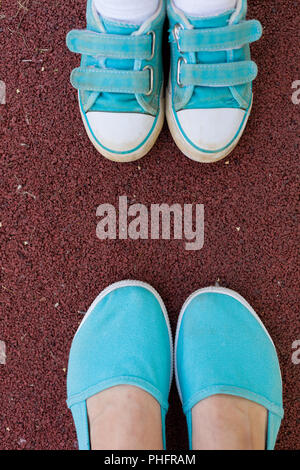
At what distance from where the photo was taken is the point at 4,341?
86 centimetres

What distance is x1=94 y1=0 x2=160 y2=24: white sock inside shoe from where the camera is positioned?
700mm

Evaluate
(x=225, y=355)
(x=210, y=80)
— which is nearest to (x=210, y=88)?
(x=210, y=80)

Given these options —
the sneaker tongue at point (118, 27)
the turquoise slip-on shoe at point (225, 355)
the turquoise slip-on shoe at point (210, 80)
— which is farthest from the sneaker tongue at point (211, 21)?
the turquoise slip-on shoe at point (225, 355)

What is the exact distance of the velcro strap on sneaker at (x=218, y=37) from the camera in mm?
720

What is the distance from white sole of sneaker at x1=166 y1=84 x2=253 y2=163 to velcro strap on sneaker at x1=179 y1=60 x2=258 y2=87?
0.23 ft

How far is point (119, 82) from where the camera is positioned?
0.74 m

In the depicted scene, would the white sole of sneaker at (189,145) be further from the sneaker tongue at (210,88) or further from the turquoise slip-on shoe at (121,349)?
the turquoise slip-on shoe at (121,349)

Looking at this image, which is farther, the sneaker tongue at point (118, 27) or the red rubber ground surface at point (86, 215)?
the red rubber ground surface at point (86, 215)

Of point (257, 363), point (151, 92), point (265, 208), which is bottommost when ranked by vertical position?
point (257, 363)

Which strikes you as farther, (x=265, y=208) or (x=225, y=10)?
(x=265, y=208)

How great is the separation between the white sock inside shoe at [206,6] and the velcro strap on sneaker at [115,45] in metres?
0.08
